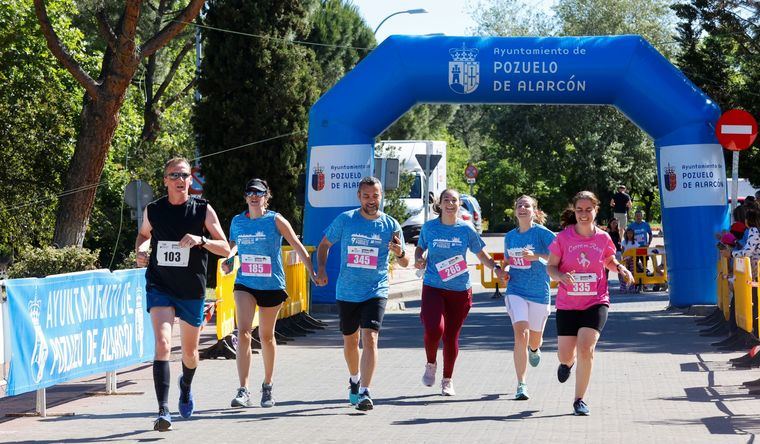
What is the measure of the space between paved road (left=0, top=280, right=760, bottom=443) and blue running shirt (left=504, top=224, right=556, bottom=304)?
891 mm

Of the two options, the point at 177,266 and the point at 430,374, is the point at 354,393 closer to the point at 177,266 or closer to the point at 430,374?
the point at 430,374

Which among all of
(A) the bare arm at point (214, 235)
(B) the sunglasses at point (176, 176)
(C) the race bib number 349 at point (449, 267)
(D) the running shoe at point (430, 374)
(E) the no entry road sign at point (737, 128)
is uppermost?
(E) the no entry road sign at point (737, 128)

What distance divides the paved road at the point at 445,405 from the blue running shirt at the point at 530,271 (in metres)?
0.89

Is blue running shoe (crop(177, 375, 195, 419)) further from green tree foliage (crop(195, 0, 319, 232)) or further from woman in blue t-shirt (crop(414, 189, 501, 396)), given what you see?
green tree foliage (crop(195, 0, 319, 232))

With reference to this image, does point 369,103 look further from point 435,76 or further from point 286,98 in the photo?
point 286,98

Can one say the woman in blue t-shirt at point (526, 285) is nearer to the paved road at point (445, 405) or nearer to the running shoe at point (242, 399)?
the paved road at point (445, 405)

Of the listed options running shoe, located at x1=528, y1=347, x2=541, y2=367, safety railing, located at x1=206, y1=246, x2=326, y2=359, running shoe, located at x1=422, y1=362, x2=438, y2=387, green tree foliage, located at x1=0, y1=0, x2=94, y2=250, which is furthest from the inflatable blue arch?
green tree foliage, located at x1=0, y1=0, x2=94, y2=250

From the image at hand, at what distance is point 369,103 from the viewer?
20.6 meters

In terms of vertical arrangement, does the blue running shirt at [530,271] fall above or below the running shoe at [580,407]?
above

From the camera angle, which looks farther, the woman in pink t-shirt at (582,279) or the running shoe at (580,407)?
the running shoe at (580,407)

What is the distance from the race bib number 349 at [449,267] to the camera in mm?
10812

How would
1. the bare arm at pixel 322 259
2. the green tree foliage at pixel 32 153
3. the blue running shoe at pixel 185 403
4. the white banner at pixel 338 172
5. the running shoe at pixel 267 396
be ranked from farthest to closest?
the green tree foliage at pixel 32 153, the white banner at pixel 338 172, the running shoe at pixel 267 396, the bare arm at pixel 322 259, the blue running shoe at pixel 185 403

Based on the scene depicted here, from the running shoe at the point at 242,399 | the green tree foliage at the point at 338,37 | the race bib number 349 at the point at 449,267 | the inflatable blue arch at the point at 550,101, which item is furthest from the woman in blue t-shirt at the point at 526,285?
the green tree foliage at the point at 338,37

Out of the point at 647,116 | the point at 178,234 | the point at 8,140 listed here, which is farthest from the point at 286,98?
the point at 178,234
